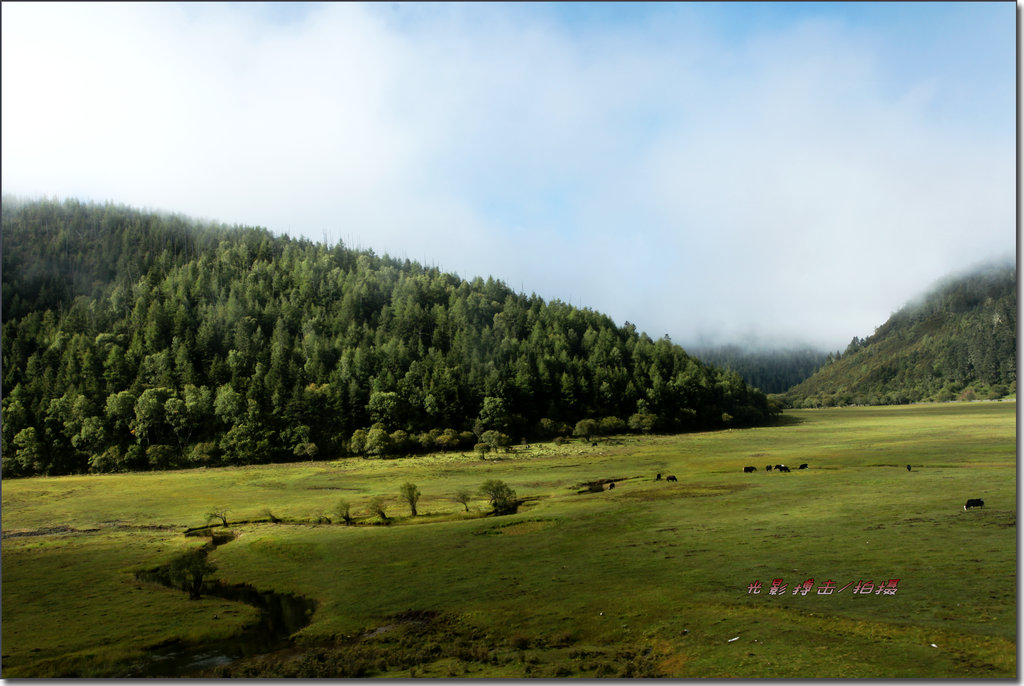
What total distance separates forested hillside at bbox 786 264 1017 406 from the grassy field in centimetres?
991

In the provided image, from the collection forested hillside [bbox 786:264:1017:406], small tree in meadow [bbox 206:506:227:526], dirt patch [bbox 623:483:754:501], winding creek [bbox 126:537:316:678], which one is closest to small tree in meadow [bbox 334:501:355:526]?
small tree in meadow [bbox 206:506:227:526]

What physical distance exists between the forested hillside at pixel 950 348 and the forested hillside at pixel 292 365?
2325cm

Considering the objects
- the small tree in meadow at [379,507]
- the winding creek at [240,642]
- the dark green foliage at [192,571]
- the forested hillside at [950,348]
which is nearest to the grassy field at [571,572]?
the small tree in meadow at [379,507]

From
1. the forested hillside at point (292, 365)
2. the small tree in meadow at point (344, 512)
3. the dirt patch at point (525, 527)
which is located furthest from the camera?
the forested hillside at point (292, 365)

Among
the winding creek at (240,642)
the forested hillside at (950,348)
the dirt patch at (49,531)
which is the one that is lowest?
the winding creek at (240,642)

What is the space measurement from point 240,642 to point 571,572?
1321 cm

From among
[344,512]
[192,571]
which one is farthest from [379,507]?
[192,571]

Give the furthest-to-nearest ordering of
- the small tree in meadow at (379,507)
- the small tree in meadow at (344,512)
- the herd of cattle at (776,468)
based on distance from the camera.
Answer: the herd of cattle at (776,468)
the small tree in meadow at (379,507)
the small tree in meadow at (344,512)

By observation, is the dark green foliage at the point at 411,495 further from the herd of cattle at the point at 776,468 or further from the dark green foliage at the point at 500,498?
the herd of cattle at the point at 776,468

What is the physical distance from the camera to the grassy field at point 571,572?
17.0 metres

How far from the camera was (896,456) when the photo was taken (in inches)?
1847

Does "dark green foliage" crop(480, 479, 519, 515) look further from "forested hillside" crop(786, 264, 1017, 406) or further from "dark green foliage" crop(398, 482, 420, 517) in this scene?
"forested hillside" crop(786, 264, 1017, 406)

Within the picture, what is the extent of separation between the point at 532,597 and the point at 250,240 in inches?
6110

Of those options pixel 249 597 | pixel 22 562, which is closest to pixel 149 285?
pixel 22 562
